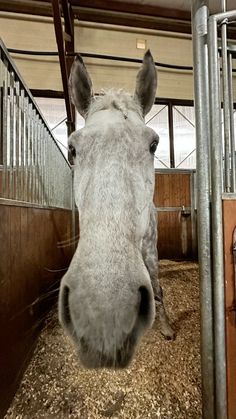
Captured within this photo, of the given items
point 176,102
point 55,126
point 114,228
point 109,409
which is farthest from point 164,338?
point 176,102

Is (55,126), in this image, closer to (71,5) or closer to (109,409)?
(71,5)

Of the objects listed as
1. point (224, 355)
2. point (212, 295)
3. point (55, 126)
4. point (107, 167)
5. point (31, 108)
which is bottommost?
point (224, 355)

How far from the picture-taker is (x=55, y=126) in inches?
253

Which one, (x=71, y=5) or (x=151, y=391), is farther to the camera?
(x=71, y=5)

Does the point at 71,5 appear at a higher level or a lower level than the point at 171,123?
higher

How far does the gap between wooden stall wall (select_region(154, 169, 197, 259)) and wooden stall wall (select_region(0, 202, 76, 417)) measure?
314 centimetres

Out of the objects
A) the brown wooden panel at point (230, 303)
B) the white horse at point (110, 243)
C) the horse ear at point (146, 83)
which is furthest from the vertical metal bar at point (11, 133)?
the brown wooden panel at point (230, 303)

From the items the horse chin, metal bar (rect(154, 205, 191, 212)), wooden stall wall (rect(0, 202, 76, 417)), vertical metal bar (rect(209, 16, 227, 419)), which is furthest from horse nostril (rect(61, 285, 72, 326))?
metal bar (rect(154, 205, 191, 212))

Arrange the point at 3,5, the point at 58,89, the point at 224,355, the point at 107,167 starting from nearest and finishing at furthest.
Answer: the point at 107,167
the point at 224,355
the point at 3,5
the point at 58,89

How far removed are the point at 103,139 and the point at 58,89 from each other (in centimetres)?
578

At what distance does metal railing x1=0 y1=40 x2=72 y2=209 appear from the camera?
1449mm

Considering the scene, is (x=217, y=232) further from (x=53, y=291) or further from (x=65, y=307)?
(x=53, y=291)

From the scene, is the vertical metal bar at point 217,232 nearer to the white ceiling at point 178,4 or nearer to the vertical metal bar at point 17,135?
the vertical metal bar at point 17,135

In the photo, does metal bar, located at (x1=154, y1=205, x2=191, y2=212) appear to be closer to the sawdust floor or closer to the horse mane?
the sawdust floor
